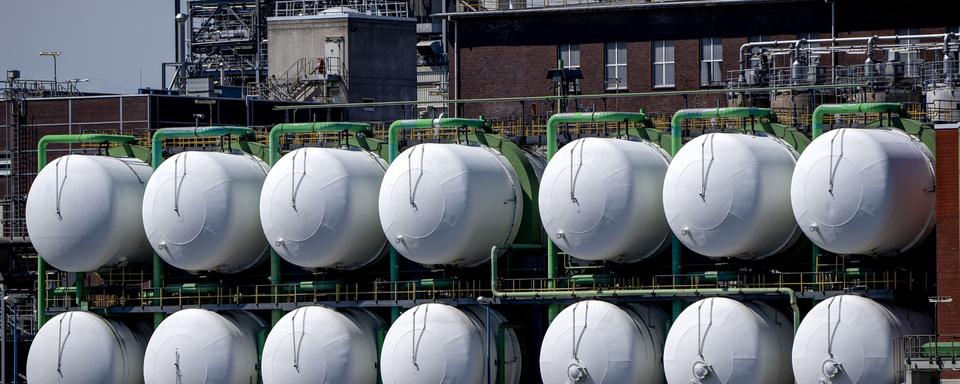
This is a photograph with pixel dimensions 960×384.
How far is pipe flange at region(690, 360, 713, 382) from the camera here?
2260 inches

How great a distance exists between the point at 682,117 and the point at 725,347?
744 cm

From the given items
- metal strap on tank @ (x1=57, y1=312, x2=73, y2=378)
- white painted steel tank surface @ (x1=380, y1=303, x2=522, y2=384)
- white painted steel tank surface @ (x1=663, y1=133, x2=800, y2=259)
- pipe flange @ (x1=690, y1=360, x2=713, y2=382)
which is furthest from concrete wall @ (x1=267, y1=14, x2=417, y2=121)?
pipe flange @ (x1=690, y1=360, x2=713, y2=382)

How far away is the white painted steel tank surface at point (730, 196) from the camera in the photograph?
191ft

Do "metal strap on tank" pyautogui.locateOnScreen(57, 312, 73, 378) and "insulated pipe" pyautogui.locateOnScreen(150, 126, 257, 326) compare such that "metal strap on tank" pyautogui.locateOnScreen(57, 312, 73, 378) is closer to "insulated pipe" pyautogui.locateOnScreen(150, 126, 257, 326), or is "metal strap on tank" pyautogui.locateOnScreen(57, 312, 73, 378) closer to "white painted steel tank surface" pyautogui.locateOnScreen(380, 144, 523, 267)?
"insulated pipe" pyautogui.locateOnScreen(150, 126, 257, 326)

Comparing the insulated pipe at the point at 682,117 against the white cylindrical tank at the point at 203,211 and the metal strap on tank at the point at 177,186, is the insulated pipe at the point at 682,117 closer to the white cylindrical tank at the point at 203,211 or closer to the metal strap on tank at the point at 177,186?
the white cylindrical tank at the point at 203,211

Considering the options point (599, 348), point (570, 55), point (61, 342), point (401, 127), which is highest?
point (570, 55)

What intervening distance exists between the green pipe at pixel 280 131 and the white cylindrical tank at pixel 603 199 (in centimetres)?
815

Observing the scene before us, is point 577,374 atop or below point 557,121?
below

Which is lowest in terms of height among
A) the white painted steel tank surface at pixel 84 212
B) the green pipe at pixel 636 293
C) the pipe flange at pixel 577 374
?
the pipe flange at pixel 577 374

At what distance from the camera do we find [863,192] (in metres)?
56.3

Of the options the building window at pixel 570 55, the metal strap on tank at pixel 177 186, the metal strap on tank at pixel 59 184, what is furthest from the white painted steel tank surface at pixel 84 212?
the building window at pixel 570 55

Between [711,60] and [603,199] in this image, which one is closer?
[603,199]

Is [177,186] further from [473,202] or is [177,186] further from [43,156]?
[473,202]

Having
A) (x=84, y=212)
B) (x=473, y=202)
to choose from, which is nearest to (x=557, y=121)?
(x=473, y=202)
